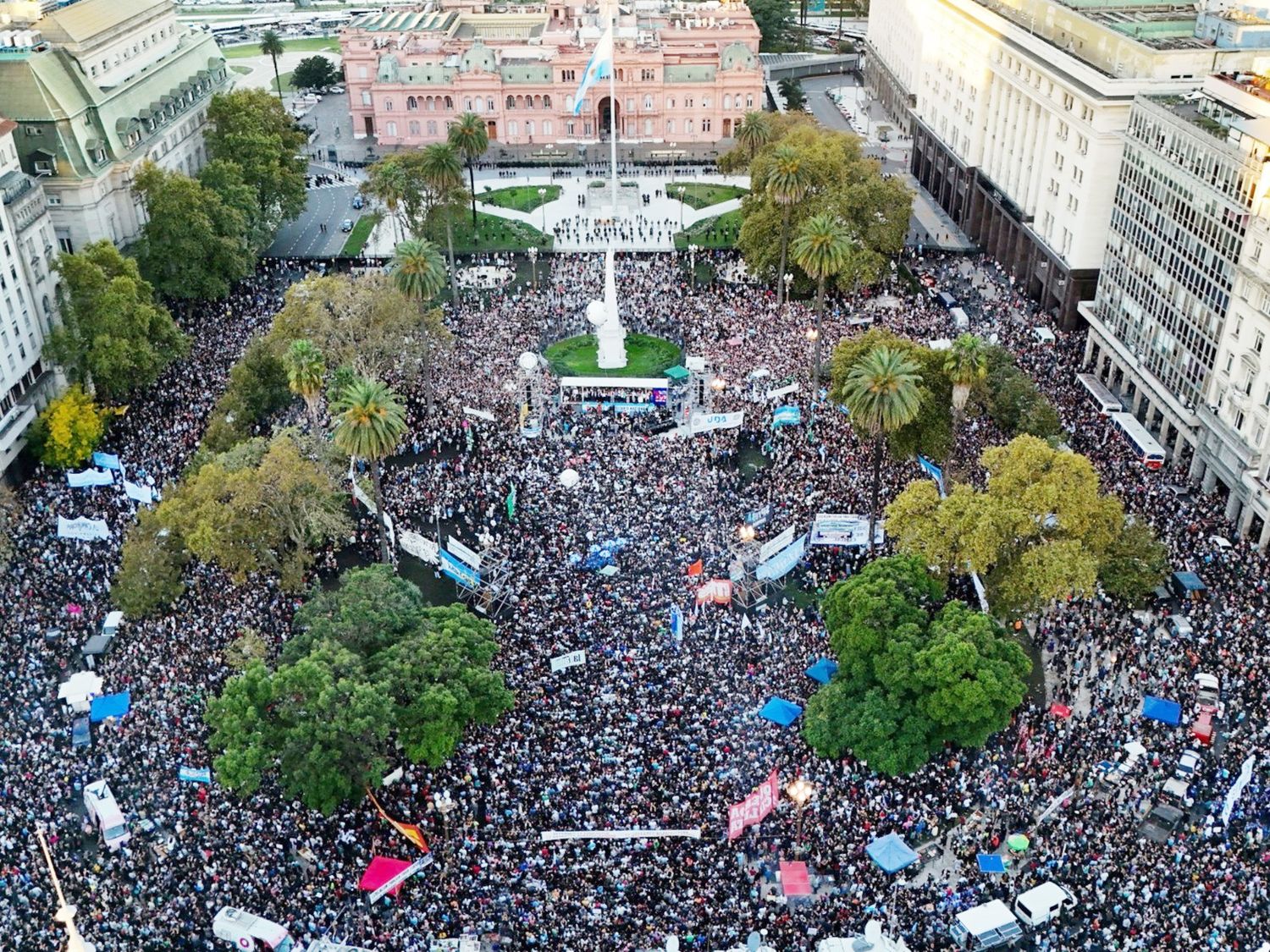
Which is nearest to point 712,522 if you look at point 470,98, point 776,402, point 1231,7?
point 776,402

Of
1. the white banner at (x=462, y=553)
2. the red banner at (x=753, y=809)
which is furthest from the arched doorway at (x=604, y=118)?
the red banner at (x=753, y=809)

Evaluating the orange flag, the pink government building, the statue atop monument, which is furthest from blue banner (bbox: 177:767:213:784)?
the pink government building

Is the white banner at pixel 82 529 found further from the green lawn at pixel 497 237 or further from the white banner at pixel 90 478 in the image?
Result: the green lawn at pixel 497 237

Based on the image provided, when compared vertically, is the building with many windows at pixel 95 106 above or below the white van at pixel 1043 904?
above

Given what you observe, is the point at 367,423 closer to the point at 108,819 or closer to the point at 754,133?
the point at 108,819

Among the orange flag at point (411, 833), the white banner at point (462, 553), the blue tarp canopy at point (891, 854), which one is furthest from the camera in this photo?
the white banner at point (462, 553)

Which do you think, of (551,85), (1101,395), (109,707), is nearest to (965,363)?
(1101,395)
